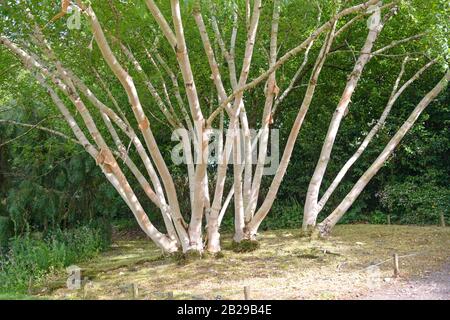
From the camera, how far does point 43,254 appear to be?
25.3 feet

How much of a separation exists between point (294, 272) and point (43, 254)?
4.20 metres

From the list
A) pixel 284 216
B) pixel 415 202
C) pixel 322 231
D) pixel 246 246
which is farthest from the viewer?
pixel 284 216

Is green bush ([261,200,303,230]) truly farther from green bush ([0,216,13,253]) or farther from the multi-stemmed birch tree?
green bush ([0,216,13,253])

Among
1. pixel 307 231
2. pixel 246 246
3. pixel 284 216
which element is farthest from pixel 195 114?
pixel 284 216

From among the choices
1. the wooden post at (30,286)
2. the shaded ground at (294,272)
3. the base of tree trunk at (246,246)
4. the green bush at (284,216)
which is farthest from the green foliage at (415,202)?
the wooden post at (30,286)

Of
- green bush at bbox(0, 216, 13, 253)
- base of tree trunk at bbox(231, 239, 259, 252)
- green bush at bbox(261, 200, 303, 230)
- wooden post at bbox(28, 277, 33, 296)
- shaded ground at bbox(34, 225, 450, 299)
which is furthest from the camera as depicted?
green bush at bbox(261, 200, 303, 230)

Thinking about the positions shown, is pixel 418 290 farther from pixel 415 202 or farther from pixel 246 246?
pixel 415 202

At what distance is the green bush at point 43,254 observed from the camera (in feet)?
22.9

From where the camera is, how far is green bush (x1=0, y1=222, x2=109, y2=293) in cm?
699

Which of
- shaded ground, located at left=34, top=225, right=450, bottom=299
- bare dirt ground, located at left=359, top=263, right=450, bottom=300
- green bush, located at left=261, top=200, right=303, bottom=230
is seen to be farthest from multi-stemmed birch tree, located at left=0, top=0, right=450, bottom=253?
bare dirt ground, located at left=359, top=263, right=450, bottom=300

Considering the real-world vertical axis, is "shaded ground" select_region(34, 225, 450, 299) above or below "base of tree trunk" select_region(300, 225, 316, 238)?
below

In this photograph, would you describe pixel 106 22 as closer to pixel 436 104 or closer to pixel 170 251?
pixel 170 251

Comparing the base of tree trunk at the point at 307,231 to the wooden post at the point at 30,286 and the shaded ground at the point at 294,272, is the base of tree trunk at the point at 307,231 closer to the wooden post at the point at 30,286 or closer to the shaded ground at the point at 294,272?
the shaded ground at the point at 294,272

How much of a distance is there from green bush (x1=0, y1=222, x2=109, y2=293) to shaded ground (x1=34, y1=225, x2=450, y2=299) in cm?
36
